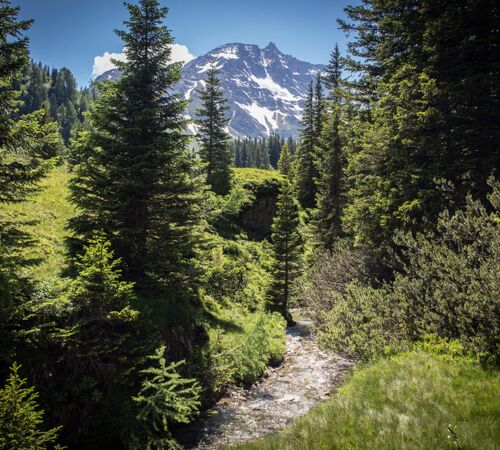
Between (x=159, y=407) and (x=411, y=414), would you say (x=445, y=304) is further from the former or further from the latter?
(x=159, y=407)

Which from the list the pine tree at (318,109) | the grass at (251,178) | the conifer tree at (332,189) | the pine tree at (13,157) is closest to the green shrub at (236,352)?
the pine tree at (13,157)

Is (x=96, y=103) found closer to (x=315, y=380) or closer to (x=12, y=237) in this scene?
(x=12, y=237)

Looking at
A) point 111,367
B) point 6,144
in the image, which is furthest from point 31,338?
point 6,144

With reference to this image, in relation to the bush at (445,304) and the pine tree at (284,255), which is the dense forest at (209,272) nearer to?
the bush at (445,304)

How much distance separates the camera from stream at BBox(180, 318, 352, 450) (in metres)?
11.7

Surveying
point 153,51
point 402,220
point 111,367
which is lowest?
point 111,367

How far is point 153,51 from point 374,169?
11768 mm

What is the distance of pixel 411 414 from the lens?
633cm

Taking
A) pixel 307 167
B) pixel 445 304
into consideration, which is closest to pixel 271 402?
pixel 445 304

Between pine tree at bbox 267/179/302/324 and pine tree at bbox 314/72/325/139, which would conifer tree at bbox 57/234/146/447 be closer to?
pine tree at bbox 267/179/302/324

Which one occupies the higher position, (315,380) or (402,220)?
(402,220)

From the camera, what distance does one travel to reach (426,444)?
5.35 meters

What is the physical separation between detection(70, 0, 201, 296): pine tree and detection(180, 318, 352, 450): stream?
5.25 meters

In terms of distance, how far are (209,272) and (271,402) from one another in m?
6.20
